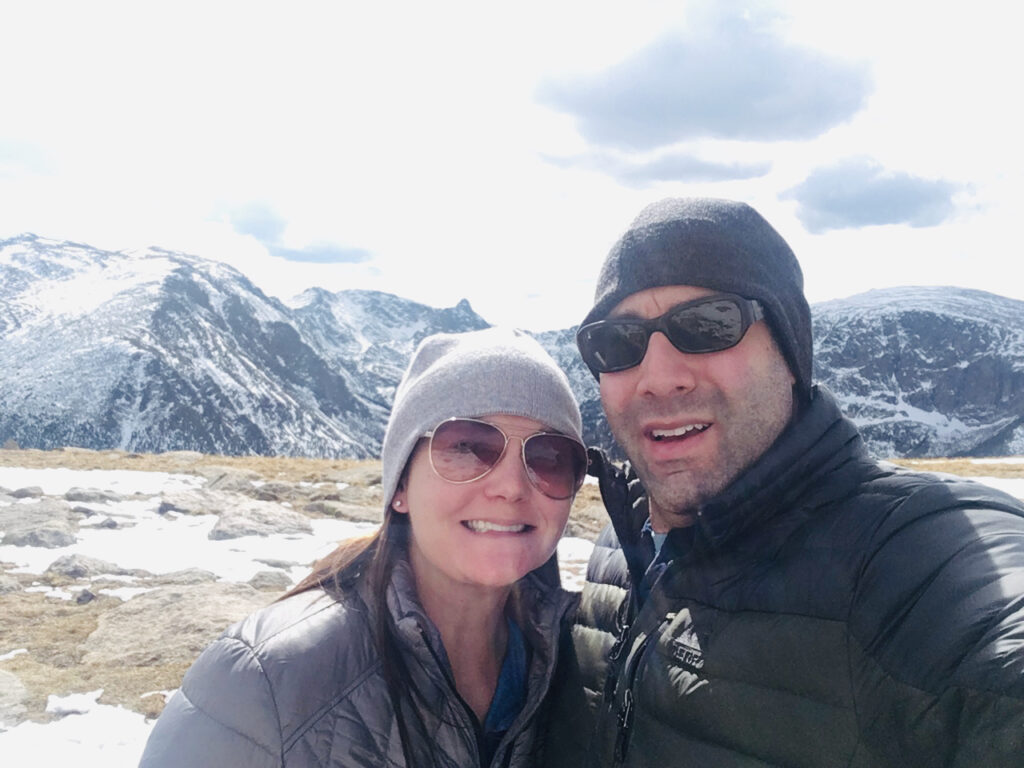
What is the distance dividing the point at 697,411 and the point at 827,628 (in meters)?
1.04

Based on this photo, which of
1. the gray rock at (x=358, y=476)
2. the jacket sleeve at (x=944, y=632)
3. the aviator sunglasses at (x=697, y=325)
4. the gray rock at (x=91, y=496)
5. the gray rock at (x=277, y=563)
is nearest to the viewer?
the jacket sleeve at (x=944, y=632)

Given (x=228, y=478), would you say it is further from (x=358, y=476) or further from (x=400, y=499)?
(x=400, y=499)

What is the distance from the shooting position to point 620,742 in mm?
2566

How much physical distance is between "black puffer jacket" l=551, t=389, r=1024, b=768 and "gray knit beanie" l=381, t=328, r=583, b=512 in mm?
861

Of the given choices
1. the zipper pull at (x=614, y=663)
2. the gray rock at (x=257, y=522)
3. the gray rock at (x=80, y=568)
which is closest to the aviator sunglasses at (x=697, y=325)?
the zipper pull at (x=614, y=663)

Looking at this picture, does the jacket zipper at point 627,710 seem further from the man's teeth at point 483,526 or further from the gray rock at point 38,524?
the gray rock at point 38,524

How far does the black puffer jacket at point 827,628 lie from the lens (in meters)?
1.79

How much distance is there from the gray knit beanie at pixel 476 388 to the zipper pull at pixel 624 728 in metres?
1.17

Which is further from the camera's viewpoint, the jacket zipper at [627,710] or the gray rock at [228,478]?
the gray rock at [228,478]

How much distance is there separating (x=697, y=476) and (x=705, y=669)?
814 mm

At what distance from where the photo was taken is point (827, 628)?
2105 millimetres

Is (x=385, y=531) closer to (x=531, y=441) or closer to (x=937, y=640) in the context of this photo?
(x=531, y=441)

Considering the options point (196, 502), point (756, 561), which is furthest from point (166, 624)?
point (196, 502)

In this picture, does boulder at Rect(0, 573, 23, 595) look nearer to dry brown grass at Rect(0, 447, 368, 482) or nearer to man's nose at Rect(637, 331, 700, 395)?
man's nose at Rect(637, 331, 700, 395)
